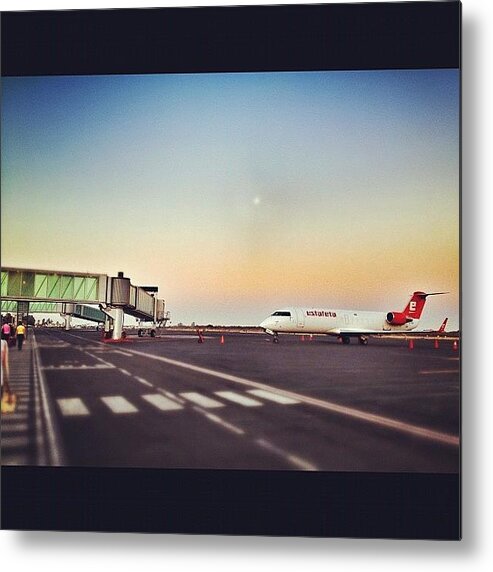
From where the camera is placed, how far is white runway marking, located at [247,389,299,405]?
8680 millimetres

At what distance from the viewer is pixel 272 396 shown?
9023 mm

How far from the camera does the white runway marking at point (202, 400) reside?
28.2ft

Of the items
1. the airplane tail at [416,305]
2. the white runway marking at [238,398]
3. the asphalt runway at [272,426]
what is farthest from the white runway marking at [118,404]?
the airplane tail at [416,305]

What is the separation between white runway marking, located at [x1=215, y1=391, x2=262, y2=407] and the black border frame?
1393 mm

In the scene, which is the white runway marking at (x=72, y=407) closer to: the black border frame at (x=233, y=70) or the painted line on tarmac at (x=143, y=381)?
the black border frame at (x=233, y=70)

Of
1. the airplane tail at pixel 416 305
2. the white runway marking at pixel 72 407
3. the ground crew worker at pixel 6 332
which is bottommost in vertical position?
the white runway marking at pixel 72 407

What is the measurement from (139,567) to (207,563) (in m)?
1.05

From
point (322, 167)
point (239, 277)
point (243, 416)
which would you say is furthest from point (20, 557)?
point (322, 167)

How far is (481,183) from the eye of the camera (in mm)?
7285

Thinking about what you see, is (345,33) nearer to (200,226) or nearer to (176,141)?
(176,141)

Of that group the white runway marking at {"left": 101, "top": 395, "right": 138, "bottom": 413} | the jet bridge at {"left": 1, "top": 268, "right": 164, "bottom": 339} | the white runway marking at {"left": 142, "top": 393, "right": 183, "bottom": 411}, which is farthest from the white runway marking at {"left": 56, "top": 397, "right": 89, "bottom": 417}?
the jet bridge at {"left": 1, "top": 268, "right": 164, "bottom": 339}

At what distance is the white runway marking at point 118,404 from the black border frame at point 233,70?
99cm

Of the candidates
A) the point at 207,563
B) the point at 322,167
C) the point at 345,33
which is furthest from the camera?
the point at 322,167

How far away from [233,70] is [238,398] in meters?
6.01
